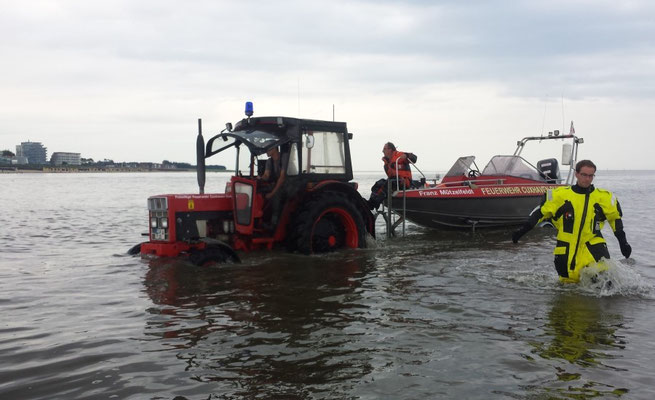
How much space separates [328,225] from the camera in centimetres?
888

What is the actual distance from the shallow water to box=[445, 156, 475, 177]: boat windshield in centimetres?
499

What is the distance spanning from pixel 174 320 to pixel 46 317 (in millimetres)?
1226

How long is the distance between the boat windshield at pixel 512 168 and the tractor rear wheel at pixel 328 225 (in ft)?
17.6

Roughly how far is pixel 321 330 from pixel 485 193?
8.18 meters

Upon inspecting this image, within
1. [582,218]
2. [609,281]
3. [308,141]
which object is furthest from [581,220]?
[308,141]

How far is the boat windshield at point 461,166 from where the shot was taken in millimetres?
13391

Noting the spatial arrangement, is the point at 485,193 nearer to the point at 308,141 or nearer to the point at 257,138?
the point at 308,141

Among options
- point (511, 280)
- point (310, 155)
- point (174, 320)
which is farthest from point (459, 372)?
point (310, 155)

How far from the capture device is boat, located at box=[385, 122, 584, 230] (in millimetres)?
11727

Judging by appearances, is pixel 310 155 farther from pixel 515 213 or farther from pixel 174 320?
pixel 515 213

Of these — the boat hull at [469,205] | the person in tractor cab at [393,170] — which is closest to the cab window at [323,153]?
the person in tractor cab at [393,170]

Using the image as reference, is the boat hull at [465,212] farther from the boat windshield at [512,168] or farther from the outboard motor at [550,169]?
the outboard motor at [550,169]

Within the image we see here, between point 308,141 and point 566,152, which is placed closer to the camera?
point 308,141

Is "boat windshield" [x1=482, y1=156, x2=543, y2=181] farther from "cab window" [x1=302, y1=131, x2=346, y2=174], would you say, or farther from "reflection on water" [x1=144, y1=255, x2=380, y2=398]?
"reflection on water" [x1=144, y1=255, x2=380, y2=398]
